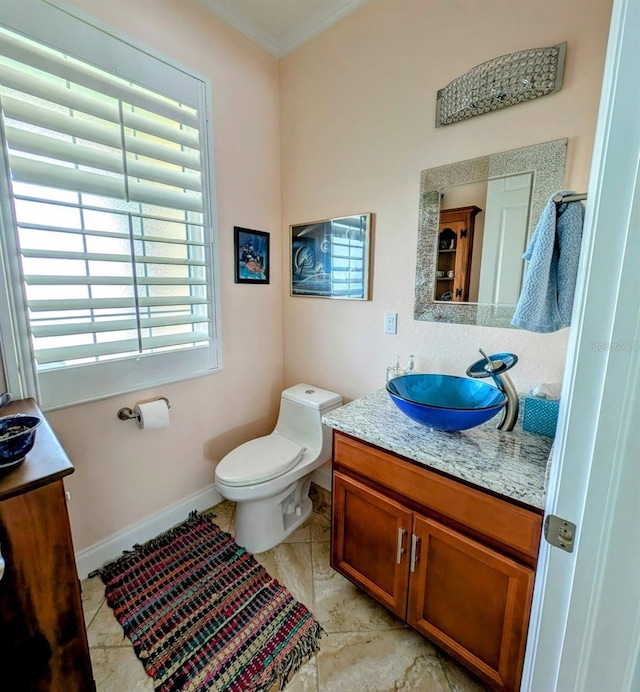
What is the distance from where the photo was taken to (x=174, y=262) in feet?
5.54

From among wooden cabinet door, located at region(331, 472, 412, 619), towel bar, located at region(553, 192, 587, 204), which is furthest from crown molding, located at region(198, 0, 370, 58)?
wooden cabinet door, located at region(331, 472, 412, 619)

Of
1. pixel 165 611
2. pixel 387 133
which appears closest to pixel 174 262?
pixel 387 133

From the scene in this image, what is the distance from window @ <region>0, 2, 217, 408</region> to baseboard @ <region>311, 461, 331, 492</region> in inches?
42.2

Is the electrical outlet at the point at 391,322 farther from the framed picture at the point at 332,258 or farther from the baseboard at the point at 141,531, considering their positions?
the baseboard at the point at 141,531

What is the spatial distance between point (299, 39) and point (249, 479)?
2436 mm

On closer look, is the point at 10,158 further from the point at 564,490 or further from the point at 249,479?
the point at 564,490

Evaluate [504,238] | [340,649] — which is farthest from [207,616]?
[504,238]

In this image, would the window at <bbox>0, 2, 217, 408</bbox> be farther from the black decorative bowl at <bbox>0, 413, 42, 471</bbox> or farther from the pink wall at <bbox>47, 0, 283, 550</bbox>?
the black decorative bowl at <bbox>0, 413, 42, 471</bbox>

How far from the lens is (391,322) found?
1.78 metres

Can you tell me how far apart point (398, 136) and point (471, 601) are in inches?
76.1

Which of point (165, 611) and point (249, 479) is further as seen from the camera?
point (249, 479)

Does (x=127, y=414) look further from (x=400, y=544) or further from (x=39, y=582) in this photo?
(x=400, y=544)

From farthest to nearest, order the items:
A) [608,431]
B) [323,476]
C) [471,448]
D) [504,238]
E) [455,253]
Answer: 1. [323,476]
2. [455,253]
3. [504,238]
4. [471,448]
5. [608,431]

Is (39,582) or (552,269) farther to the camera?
(552,269)
